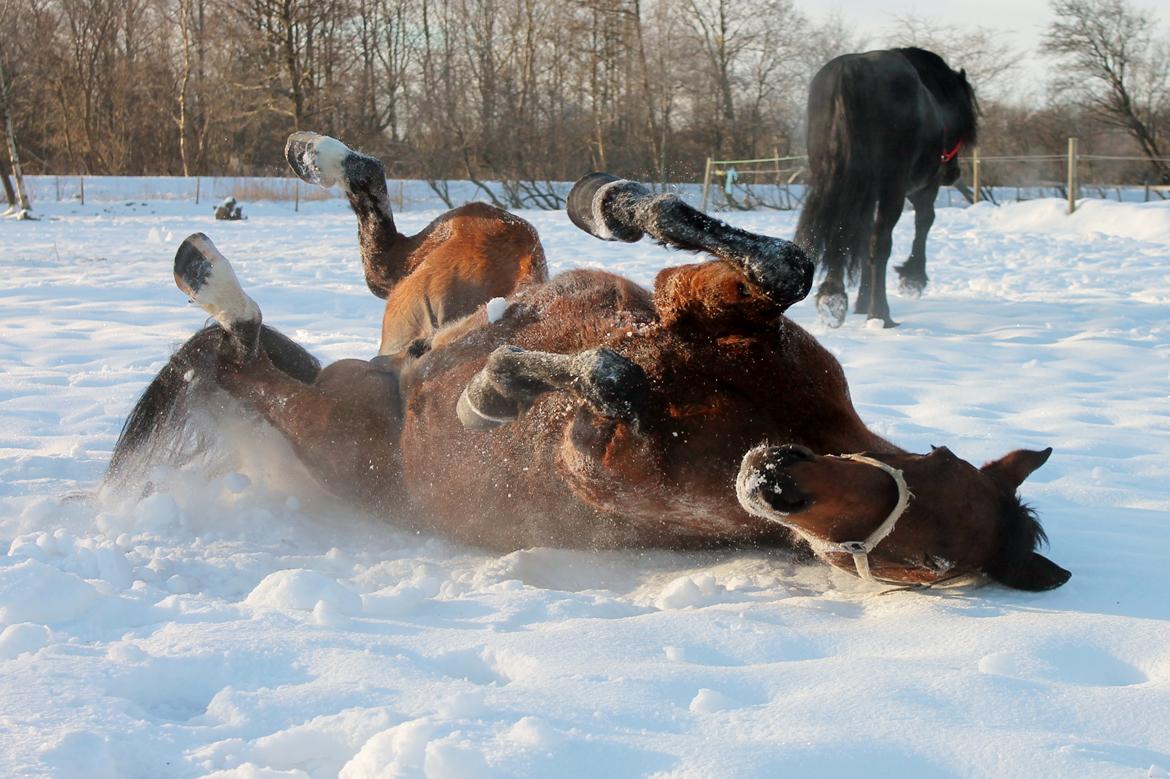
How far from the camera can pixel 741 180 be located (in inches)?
1013

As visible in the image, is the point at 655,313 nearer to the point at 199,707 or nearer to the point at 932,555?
the point at 932,555

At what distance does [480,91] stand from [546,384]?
29934 millimetres

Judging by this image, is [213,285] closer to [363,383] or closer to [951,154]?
[363,383]

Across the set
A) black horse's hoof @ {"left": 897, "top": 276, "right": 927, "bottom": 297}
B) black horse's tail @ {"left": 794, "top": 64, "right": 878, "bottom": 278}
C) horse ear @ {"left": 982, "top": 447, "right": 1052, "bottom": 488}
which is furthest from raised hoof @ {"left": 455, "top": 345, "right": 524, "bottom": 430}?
black horse's hoof @ {"left": 897, "top": 276, "right": 927, "bottom": 297}

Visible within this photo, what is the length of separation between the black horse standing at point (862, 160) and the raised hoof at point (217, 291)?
4.09 m

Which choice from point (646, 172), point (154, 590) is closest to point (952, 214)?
point (646, 172)

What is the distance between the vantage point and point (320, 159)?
423 centimetres

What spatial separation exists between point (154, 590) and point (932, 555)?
5.92 feet

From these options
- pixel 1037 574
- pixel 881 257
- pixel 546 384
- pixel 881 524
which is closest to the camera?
pixel 881 524

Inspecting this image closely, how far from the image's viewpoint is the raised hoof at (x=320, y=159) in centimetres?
423

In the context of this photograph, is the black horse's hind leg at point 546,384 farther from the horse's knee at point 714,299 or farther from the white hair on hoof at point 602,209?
the white hair on hoof at point 602,209

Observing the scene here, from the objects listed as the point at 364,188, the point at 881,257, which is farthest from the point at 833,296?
the point at 364,188

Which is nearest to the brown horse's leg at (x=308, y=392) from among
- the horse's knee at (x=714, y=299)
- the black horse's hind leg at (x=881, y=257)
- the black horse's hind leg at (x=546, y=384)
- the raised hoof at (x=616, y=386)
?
the black horse's hind leg at (x=546, y=384)

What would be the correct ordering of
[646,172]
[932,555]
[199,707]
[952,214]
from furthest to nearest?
[646,172] → [952,214] → [932,555] → [199,707]
